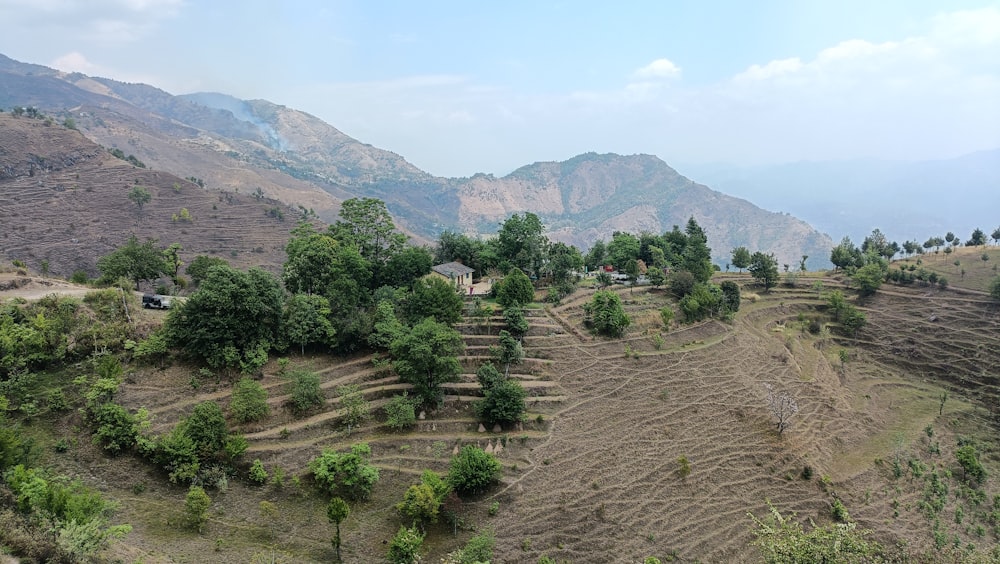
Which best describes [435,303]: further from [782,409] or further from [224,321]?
[782,409]

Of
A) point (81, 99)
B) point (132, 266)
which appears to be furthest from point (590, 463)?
point (81, 99)

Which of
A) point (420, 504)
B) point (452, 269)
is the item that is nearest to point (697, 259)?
point (452, 269)

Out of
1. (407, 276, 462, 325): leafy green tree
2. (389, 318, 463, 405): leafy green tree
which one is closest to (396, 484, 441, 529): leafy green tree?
(389, 318, 463, 405): leafy green tree

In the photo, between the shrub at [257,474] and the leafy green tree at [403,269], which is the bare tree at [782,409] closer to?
the leafy green tree at [403,269]

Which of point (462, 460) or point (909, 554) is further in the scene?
point (909, 554)

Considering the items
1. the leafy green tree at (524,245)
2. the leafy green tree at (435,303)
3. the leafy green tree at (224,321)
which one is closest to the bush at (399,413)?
the leafy green tree at (435,303)

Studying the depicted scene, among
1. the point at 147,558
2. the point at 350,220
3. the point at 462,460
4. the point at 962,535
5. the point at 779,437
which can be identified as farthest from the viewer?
the point at 350,220

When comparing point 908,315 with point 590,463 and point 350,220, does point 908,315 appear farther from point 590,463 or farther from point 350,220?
point 350,220
